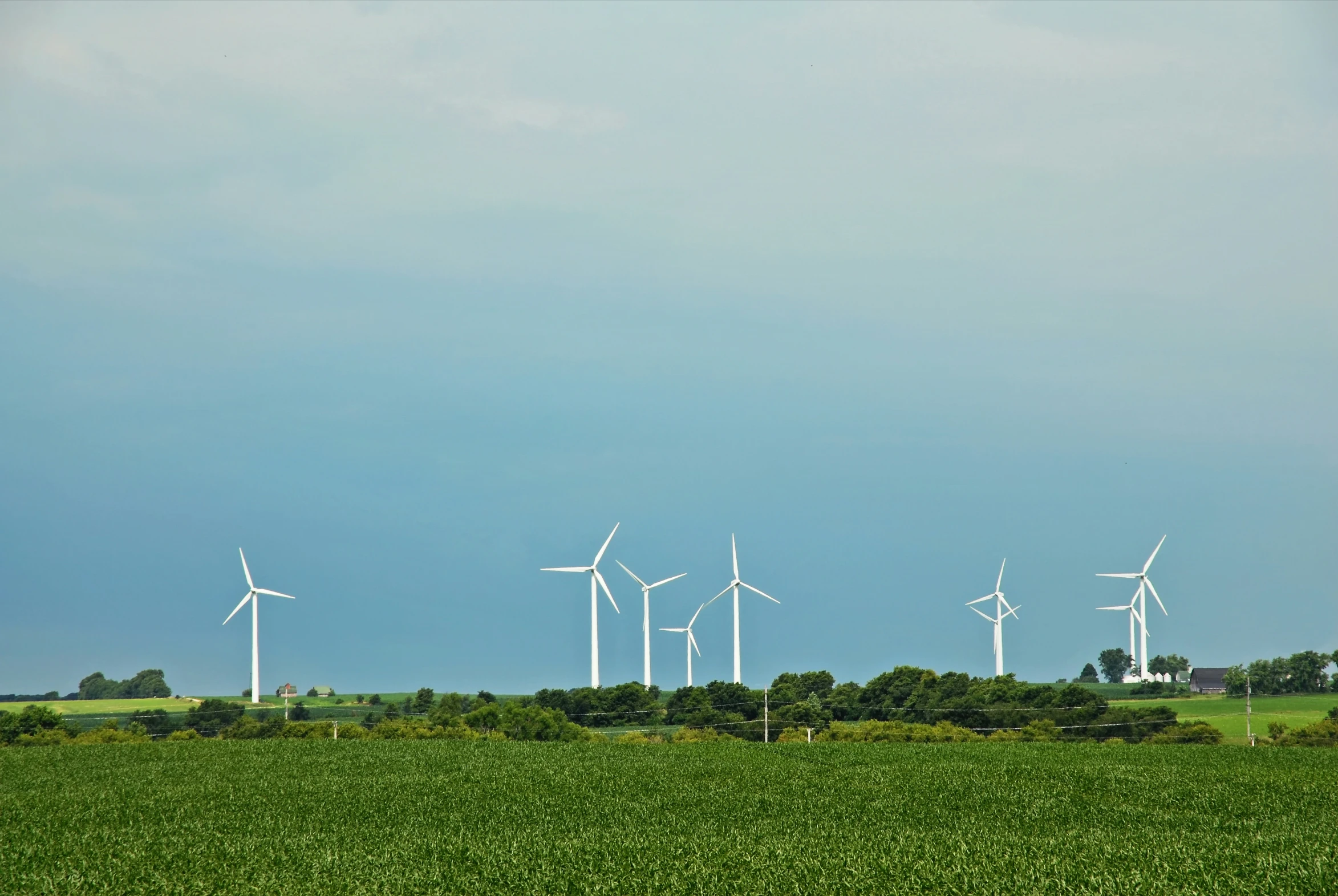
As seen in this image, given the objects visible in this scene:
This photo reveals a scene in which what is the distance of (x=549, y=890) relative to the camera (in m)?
15.4

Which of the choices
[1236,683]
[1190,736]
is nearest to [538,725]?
[1190,736]

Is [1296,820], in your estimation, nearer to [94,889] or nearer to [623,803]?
[623,803]

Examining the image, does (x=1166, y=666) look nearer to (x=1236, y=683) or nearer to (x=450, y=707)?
(x=1236, y=683)

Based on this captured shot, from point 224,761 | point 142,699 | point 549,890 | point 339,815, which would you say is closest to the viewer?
point 549,890

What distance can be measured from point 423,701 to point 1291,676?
7556cm

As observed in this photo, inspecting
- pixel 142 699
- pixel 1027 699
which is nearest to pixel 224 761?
pixel 1027 699

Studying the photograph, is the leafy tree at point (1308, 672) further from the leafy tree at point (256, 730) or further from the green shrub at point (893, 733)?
the leafy tree at point (256, 730)

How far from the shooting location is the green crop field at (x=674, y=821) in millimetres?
15734

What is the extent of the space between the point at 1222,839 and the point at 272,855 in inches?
615

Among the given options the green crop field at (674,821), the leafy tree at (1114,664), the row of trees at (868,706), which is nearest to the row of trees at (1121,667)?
the leafy tree at (1114,664)

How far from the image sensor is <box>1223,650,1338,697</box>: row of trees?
9581 centimetres

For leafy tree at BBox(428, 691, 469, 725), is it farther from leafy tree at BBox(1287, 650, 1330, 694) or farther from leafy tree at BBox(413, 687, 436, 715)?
leafy tree at BBox(1287, 650, 1330, 694)

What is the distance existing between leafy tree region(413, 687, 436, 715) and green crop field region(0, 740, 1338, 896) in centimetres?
4617

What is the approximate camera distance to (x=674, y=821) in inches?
829
